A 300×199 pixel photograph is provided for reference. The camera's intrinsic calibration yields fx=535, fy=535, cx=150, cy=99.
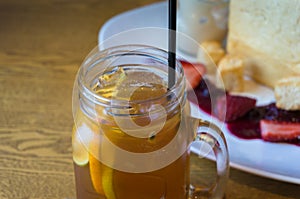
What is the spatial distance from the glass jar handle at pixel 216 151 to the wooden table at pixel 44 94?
5 centimetres

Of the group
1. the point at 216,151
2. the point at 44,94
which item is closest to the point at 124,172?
the point at 216,151

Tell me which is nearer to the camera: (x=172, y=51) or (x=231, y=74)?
(x=172, y=51)

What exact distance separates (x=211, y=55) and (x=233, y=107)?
0.18 m

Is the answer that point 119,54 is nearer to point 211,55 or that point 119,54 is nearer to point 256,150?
point 256,150

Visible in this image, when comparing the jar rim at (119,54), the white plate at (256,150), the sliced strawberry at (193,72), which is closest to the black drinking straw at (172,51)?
the jar rim at (119,54)

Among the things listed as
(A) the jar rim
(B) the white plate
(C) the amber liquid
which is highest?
(A) the jar rim

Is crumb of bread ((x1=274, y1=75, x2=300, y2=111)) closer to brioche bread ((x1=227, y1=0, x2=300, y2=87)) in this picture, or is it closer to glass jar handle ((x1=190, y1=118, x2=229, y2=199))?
brioche bread ((x1=227, y1=0, x2=300, y2=87))

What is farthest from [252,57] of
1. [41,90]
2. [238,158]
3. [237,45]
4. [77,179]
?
[77,179]

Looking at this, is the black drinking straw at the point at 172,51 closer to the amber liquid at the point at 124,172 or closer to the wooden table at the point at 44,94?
the amber liquid at the point at 124,172

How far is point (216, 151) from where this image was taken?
0.76m

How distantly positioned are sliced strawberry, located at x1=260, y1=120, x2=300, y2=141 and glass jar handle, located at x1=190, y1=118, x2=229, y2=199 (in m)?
0.18

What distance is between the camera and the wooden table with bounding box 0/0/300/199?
845mm

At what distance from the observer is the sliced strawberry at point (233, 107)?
98 cm

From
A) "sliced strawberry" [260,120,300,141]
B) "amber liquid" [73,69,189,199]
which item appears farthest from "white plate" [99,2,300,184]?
"amber liquid" [73,69,189,199]
